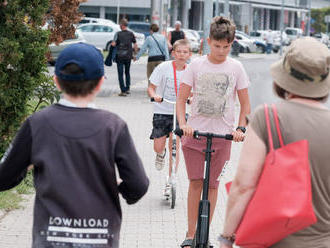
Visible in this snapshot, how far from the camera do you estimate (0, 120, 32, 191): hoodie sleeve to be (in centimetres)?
328

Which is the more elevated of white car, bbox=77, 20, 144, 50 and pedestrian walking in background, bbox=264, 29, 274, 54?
white car, bbox=77, 20, 144, 50

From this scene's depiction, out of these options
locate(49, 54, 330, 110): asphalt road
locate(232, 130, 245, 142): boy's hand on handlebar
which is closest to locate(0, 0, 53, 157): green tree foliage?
locate(232, 130, 245, 142): boy's hand on handlebar

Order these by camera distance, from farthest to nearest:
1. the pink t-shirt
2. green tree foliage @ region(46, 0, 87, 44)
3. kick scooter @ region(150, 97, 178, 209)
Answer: green tree foliage @ region(46, 0, 87, 44) → kick scooter @ region(150, 97, 178, 209) → the pink t-shirt

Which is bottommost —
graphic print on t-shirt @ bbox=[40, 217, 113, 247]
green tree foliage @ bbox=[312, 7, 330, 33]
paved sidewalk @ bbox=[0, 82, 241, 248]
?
green tree foliage @ bbox=[312, 7, 330, 33]

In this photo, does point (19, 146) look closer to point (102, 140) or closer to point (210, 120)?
point (102, 140)

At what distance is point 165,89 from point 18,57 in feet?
5.21

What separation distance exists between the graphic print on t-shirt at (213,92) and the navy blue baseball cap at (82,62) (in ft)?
7.20

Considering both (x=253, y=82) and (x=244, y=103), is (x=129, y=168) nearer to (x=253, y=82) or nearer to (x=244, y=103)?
(x=244, y=103)

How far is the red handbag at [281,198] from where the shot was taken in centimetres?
296

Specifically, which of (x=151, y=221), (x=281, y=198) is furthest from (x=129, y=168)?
(x=151, y=221)

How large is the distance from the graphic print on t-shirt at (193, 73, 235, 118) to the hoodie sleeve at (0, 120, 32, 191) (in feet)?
7.53

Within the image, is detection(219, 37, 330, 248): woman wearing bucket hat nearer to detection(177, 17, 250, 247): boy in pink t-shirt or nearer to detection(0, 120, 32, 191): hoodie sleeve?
detection(0, 120, 32, 191): hoodie sleeve

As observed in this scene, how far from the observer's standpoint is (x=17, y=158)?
10.9 ft

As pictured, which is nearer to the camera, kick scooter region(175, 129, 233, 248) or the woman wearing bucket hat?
the woman wearing bucket hat
